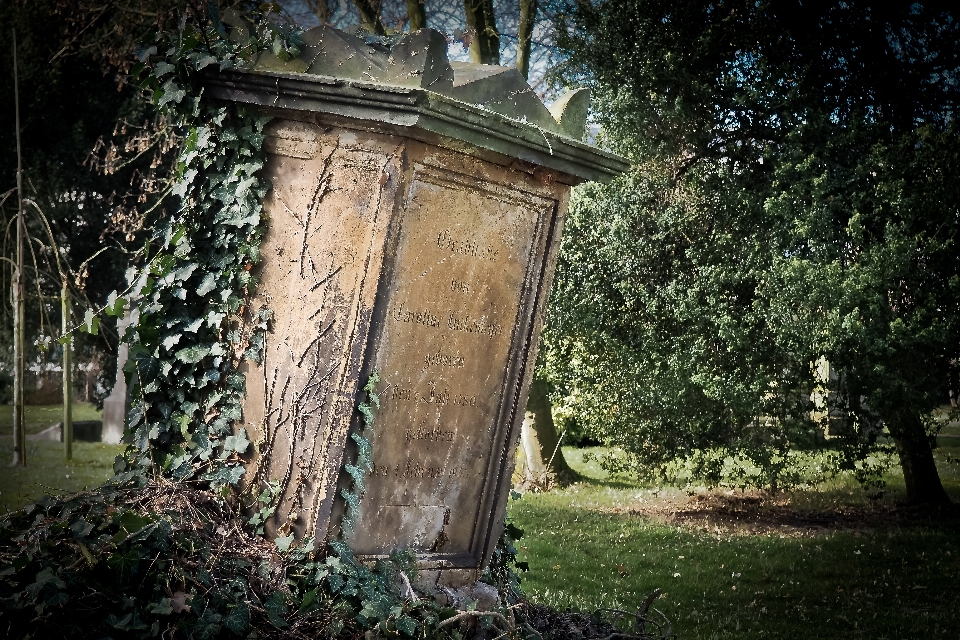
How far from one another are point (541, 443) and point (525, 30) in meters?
6.27

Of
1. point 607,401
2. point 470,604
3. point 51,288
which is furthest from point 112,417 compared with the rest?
point 470,604

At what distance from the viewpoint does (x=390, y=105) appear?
423 cm

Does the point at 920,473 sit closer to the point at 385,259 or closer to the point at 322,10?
the point at 385,259

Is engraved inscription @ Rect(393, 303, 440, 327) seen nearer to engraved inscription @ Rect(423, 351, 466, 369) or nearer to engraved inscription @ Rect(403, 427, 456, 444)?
engraved inscription @ Rect(423, 351, 466, 369)

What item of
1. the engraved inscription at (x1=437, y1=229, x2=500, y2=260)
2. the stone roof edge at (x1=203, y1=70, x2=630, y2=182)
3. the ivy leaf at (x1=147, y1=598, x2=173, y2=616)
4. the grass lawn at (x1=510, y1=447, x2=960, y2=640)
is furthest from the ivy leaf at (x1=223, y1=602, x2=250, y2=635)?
the grass lawn at (x1=510, y1=447, x2=960, y2=640)

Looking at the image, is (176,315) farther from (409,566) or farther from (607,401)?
(607,401)

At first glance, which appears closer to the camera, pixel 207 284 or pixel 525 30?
pixel 207 284

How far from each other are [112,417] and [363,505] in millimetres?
13324

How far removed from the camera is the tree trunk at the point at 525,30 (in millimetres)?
13148

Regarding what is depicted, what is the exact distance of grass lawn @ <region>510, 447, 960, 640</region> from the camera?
7801 mm

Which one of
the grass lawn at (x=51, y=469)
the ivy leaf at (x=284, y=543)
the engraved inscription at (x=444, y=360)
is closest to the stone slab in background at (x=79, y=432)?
the grass lawn at (x=51, y=469)

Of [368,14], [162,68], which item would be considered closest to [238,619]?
[162,68]

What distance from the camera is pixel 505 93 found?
4.85 m

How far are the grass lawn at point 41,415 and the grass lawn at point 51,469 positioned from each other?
191cm
